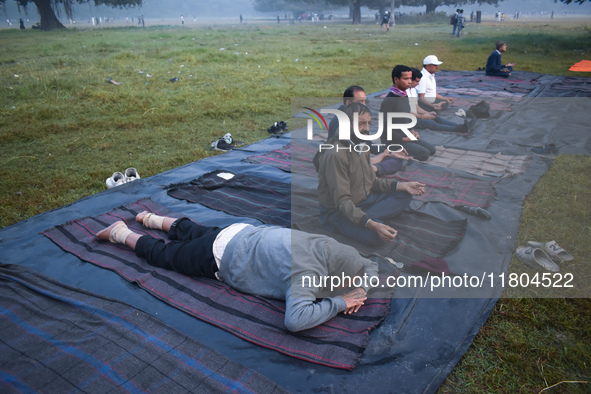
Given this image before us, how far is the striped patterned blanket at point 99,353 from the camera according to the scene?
207 centimetres

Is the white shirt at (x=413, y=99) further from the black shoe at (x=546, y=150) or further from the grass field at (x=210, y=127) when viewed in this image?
the grass field at (x=210, y=127)

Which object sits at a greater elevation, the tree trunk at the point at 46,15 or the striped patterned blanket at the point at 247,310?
the tree trunk at the point at 46,15

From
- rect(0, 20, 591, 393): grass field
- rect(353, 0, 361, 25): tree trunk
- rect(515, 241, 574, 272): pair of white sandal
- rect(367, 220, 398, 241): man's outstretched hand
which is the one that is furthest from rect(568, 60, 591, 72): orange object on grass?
rect(353, 0, 361, 25): tree trunk

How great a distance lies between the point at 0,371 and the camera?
2.10 m

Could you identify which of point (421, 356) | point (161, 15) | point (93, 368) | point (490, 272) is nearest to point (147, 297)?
point (93, 368)

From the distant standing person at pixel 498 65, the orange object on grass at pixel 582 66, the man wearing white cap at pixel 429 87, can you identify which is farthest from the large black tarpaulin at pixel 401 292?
the orange object on grass at pixel 582 66

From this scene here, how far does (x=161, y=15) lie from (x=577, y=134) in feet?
382

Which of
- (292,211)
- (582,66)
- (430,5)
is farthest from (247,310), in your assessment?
(430,5)

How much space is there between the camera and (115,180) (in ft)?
15.6

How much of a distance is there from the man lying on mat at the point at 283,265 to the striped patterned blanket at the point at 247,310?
73 millimetres

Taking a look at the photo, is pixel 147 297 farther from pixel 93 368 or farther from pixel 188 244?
pixel 93 368

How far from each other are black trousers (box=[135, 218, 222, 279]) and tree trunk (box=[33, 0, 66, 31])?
33.5m

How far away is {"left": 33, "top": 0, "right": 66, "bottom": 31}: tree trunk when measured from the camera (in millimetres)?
28938

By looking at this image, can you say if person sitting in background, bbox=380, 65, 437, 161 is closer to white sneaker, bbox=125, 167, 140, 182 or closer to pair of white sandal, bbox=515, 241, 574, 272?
pair of white sandal, bbox=515, 241, 574, 272
